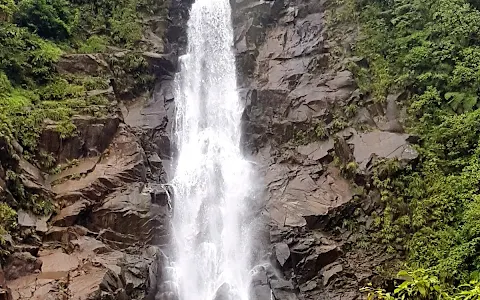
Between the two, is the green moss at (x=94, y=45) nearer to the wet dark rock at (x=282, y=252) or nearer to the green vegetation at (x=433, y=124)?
the green vegetation at (x=433, y=124)

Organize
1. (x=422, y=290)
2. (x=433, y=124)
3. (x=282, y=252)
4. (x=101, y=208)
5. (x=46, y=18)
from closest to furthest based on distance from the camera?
(x=422, y=290) < (x=282, y=252) < (x=101, y=208) < (x=433, y=124) < (x=46, y=18)

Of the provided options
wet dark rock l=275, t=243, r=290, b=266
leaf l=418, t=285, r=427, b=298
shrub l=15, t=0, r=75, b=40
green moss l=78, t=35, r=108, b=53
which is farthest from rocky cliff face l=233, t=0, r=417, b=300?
leaf l=418, t=285, r=427, b=298

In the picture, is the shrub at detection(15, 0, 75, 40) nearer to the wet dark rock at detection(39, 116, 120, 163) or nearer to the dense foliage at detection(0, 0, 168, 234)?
the dense foliage at detection(0, 0, 168, 234)

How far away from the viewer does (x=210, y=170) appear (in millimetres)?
17141

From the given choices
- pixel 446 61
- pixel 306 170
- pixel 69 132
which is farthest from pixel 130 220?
pixel 446 61

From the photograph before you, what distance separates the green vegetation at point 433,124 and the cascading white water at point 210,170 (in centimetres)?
498

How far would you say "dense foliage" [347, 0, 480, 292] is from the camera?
1262 cm

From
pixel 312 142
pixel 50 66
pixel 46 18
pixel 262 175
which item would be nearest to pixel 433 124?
pixel 312 142

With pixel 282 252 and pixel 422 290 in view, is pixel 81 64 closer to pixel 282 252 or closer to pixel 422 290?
pixel 282 252

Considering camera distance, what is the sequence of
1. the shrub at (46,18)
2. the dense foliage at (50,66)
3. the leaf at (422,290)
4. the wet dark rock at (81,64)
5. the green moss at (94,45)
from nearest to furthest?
1. the leaf at (422,290)
2. the dense foliage at (50,66)
3. the wet dark rock at (81,64)
4. the shrub at (46,18)
5. the green moss at (94,45)

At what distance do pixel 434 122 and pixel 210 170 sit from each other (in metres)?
8.29

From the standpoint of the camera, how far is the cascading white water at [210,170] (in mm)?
14289

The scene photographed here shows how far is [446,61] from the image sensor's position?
15.7 metres

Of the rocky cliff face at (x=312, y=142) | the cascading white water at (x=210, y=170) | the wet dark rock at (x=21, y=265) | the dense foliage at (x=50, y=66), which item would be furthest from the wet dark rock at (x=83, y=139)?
the rocky cliff face at (x=312, y=142)
